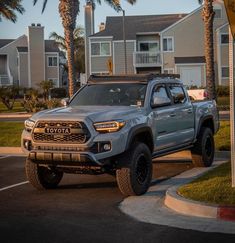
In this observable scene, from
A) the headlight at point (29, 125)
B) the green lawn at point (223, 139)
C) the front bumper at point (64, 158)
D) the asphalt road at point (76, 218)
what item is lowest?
the asphalt road at point (76, 218)

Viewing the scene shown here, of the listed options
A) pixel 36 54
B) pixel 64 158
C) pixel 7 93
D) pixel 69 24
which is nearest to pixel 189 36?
pixel 7 93

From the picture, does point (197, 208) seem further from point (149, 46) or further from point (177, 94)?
point (149, 46)

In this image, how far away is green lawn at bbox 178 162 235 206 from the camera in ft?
25.9

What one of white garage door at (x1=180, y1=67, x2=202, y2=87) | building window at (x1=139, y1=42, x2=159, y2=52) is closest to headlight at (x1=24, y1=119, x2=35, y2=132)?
white garage door at (x1=180, y1=67, x2=202, y2=87)

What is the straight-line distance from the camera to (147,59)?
51.9 metres

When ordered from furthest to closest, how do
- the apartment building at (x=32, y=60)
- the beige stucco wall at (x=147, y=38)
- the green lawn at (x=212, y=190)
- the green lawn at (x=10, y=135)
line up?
the apartment building at (x=32, y=60)
the beige stucco wall at (x=147, y=38)
the green lawn at (x=10, y=135)
the green lawn at (x=212, y=190)

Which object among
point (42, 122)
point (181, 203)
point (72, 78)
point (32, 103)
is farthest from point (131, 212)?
point (32, 103)

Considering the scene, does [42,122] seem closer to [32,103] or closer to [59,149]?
[59,149]

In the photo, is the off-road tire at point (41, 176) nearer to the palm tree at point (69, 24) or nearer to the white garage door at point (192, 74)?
the palm tree at point (69, 24)

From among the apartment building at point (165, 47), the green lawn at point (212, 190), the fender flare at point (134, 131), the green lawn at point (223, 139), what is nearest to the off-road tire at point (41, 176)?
the fender flare at point (134, 131)

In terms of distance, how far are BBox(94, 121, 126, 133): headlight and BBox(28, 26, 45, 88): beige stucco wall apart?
6062 cm

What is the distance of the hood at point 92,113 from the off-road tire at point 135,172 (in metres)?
0.61

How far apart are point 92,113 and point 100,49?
4456 cm

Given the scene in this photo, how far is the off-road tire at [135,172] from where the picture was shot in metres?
8.94
